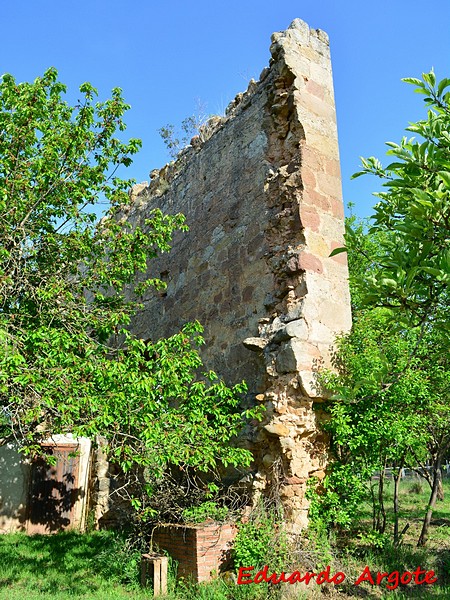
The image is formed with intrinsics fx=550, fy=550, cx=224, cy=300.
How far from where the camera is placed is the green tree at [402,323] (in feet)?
10.5

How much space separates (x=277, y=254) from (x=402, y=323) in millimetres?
2298

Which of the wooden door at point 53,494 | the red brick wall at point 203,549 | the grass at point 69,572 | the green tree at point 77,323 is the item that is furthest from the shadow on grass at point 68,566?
the wooden door at point 53,494

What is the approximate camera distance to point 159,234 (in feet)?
21.2

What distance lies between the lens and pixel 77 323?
18.5 feet

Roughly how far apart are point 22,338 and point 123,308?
1.53 meters

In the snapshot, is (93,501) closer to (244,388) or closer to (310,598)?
(244,388)

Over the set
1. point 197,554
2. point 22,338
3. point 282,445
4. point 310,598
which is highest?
point 22,338

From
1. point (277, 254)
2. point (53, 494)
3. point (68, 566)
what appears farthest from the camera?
point (53, 494)

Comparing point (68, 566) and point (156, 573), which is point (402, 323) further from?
point (68, 566)

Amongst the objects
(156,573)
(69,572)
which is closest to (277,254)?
(156,573)

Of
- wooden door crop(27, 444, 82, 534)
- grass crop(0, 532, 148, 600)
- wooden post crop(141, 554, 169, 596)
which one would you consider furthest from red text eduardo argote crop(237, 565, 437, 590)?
wooden door crop(27, 444, 82, 534)

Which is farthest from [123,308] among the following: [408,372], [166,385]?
[408,372]

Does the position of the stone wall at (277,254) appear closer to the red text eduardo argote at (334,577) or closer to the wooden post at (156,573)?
the red text eduardo argote at (334,577)

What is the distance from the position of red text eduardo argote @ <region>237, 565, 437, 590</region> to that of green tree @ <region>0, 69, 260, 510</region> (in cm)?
100
